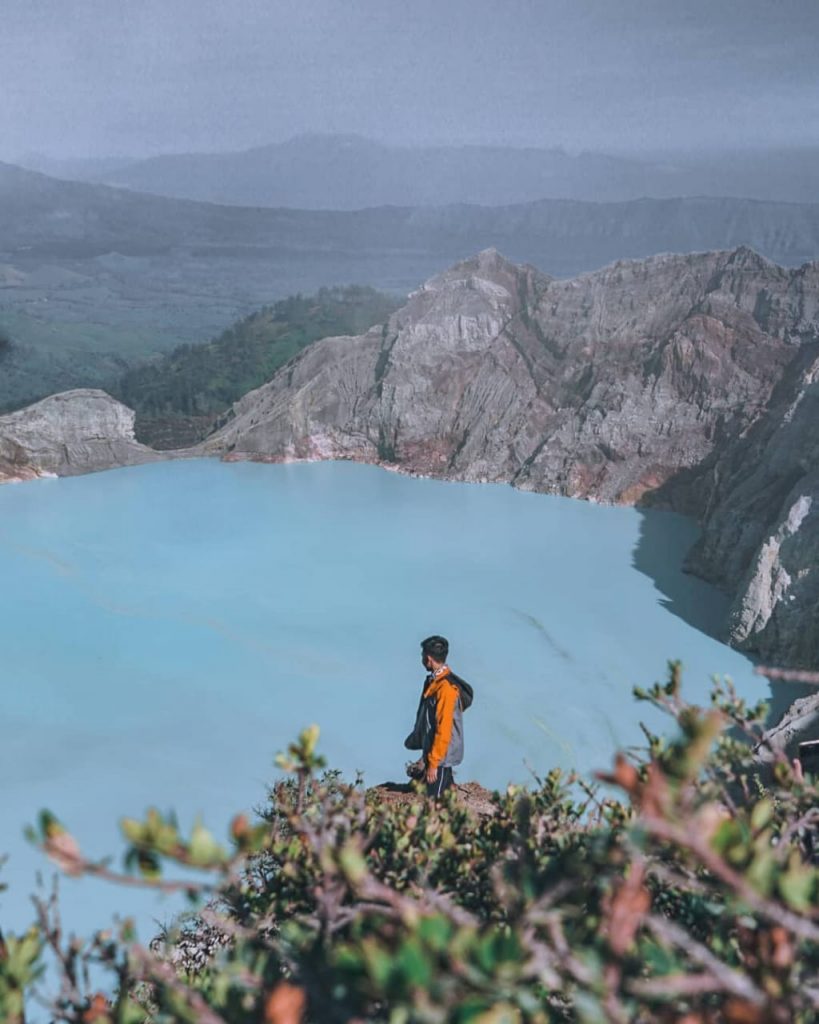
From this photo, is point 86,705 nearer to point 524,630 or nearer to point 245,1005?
point 524,630

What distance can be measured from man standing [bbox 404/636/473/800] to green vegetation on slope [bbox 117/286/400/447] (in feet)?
63.5

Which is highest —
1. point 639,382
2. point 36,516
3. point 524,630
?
point 639,382

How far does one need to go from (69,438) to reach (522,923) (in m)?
21.8

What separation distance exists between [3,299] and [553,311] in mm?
34242

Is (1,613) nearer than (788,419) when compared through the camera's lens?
Yes

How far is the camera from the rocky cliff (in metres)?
18.1

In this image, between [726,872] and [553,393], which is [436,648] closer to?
[726,872]

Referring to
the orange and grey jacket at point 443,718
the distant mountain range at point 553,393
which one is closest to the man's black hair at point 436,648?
the orange and grey jacket at point 443,718

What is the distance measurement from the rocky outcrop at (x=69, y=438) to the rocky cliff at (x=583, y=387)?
214 centimetres

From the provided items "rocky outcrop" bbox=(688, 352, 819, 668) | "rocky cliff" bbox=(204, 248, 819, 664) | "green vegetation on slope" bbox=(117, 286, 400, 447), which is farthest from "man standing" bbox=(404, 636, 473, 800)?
"green vegetation on slope" bbox=(117, 286, 400, 447)

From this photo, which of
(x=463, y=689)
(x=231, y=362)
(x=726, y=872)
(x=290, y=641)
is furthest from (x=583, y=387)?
(x=726, y=872)

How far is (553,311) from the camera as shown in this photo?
74.9 ft

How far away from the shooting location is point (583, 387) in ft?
69.3

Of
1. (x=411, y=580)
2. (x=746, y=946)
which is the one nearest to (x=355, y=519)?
(x=411, y=580)
